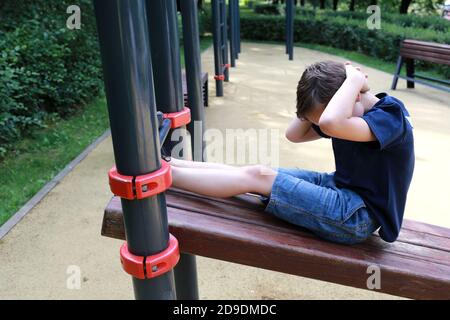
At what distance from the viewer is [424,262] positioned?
157 cm

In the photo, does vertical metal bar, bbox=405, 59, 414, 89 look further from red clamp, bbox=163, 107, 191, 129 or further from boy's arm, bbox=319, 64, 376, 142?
boy's arm, bbox=319, 64, 376, 142

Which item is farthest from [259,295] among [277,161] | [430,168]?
[430,168]

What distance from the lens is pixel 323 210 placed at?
1.64 m

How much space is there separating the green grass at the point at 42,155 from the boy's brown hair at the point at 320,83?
249 cm

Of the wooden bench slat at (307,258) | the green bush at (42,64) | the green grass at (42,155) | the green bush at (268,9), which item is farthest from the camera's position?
the green bush at (268,9)

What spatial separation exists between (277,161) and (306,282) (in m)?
2.07

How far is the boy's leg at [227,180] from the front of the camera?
170 centimetres

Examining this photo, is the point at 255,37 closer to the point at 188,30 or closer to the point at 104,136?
the point at 104,136

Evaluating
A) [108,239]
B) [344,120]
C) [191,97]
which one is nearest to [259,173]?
[344,120]

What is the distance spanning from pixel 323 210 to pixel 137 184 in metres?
0.75

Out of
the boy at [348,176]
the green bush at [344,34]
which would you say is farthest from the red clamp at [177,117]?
the green bush at [344,34]

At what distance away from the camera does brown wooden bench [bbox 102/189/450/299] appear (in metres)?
1.50

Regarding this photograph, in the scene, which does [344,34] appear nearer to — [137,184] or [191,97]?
[191,97]

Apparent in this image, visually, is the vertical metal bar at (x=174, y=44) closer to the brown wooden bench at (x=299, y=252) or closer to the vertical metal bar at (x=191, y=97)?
the vertical metal bar at (x=191, y=97)
